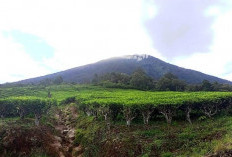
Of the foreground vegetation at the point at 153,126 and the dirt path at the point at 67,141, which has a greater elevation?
the foreground vegetation at the point at 153,126

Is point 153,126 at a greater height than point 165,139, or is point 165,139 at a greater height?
point 153,126

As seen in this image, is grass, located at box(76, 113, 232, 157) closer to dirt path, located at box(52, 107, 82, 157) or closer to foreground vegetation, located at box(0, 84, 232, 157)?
foreground vegetation, located at box(0, 84, 232, 157)

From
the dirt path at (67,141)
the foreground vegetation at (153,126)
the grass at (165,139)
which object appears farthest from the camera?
the dirt path at (67,141)

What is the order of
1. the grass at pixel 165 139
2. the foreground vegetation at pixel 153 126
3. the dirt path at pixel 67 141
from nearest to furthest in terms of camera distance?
the grass at pixel 165 139
the foreground vegetation at pixel 153 126
the dirt path at pixel 67 141

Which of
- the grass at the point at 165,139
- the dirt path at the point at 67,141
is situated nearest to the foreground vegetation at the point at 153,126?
the grass at the point at 165,139

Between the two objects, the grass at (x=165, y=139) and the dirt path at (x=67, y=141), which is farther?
the dirt path at (x=67, y=141)

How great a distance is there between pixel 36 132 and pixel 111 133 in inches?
361

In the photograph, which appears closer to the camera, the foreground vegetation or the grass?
the grass

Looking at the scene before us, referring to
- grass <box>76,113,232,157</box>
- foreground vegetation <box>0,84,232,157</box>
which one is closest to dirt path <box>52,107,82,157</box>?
foreground vegetation <box>0,84,232,157</box>

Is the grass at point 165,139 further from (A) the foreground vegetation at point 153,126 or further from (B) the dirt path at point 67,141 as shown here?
(B) the dirt path at point 67,141

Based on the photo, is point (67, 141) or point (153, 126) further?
point (67, 141)

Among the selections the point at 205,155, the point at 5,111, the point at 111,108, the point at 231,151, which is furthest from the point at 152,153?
the point at 5,111

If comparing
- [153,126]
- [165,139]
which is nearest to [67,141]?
[153,126]

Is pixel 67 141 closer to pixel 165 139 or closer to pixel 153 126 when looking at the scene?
pixel 153 126
